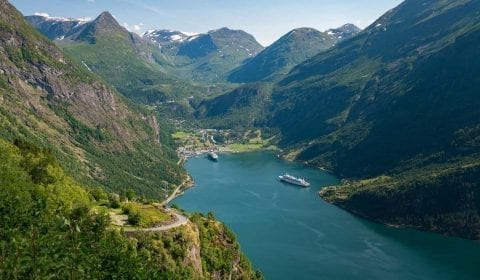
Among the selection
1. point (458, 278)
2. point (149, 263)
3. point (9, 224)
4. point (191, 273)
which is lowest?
point (458, 278)

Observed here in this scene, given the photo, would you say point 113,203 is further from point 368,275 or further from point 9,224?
point 368,275

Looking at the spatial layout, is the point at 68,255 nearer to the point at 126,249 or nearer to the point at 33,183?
the point at 126,249

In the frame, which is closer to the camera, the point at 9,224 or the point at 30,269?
the point at 30,269

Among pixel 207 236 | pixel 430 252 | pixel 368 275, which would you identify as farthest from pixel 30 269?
pixel 430 252

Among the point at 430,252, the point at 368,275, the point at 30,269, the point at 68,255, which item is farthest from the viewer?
the point at 430,252

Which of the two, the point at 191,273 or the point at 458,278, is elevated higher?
the point at 191,273

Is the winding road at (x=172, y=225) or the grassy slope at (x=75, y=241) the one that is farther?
the winding road at (x=172, y=225)

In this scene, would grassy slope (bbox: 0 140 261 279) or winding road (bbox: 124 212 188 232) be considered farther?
winding road (bbox: 124 212 188 232)

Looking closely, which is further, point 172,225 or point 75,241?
point 172,225

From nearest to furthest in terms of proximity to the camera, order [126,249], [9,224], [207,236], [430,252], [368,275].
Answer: [9,224] → [126,249] → [207,236] → [368,275] → [430,252]

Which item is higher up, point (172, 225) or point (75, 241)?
point (75, 241)
